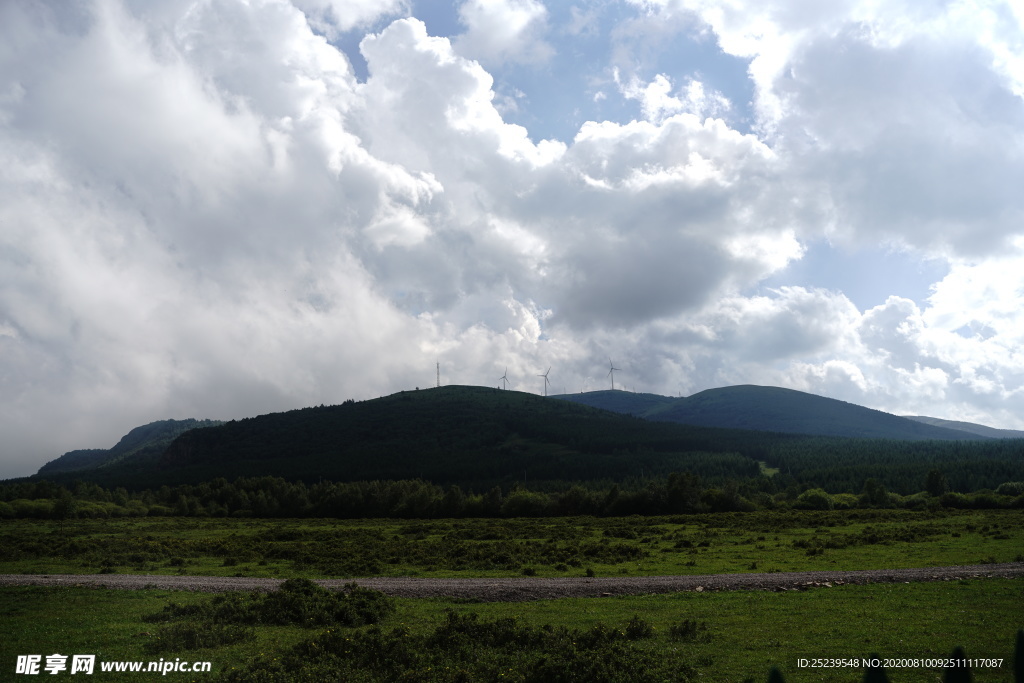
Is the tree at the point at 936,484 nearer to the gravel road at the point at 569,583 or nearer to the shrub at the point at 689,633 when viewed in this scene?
the gravel road at the point at 569,583

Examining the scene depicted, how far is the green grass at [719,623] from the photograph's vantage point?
71.5ft

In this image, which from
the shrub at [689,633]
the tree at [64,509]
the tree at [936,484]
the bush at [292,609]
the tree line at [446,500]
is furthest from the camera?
the tree at [936,484]

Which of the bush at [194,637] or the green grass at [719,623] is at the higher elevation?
the bush at [194,637]

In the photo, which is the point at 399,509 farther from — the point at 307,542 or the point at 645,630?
the point at 645,630

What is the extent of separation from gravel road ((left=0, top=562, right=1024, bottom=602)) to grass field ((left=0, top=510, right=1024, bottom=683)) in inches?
81.5

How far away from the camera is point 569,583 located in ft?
132

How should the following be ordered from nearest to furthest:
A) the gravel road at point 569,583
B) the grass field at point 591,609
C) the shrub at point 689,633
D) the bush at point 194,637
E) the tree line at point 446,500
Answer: the grass field at point 591,609, the bush at point 194,637, the shrub at point 689,633, the gravel road at point 569,583, the tree line at point 446,500

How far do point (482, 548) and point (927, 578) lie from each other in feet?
120

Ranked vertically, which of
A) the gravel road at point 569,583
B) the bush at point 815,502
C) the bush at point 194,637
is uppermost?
the bush at point 194,637

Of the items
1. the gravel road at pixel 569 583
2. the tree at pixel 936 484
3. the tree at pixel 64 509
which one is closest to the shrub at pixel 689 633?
the gravel road at pixel 569 583

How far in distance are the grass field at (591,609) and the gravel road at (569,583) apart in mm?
2070

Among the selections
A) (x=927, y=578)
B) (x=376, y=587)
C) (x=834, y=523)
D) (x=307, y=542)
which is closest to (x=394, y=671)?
(x=376, y=587)

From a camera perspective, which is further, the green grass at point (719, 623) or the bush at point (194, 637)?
the bush at point (194, 637)

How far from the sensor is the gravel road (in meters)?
37.0
